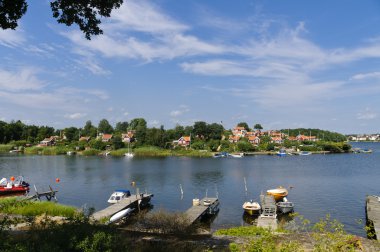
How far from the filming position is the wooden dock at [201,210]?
102 ft

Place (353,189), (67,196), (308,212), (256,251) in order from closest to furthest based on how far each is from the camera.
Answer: (256,251) < (308,212) < (67,196) < (353,189)

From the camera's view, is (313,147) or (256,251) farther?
(313,147)

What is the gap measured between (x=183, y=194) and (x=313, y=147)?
115 meters

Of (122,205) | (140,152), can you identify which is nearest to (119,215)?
(122,205)

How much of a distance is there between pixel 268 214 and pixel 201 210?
617cm

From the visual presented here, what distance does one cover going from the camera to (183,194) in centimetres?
4828

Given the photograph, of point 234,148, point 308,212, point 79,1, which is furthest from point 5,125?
point 79,1

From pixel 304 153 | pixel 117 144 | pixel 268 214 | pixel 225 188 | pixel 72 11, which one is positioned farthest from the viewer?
pixel 117 144

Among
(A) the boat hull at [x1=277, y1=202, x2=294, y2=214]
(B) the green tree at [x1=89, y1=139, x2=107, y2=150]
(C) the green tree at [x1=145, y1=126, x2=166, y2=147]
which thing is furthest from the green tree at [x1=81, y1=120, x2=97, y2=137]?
(A) the boat hull at [x1=277, y1=202, x2=294, y2=214]

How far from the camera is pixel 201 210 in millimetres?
33438

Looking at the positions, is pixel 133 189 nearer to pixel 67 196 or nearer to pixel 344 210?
pixel 67 196

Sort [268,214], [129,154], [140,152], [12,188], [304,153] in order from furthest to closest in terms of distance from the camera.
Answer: [304,153] < [140,152] < [129,154] < [12,188] < [268,214]

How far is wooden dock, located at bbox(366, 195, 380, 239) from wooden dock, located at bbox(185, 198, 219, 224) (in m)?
13.9

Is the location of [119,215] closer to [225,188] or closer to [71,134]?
[225,188]
